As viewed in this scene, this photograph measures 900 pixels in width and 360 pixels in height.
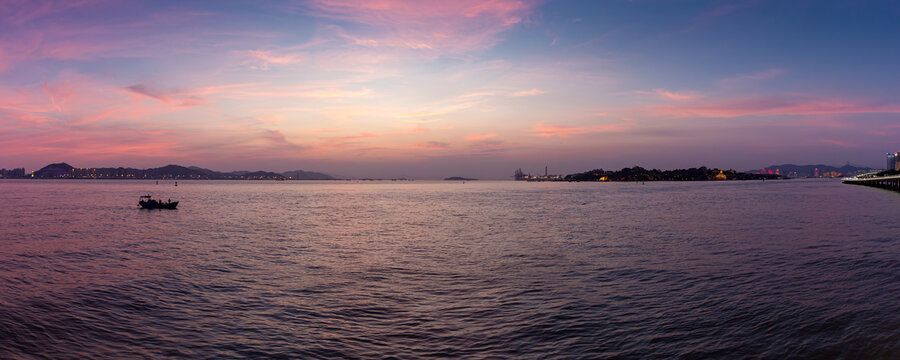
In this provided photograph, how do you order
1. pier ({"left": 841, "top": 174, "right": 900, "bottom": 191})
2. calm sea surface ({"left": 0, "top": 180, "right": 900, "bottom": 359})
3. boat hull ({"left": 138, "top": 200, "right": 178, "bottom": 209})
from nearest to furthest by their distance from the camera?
calm sea surface ({"left": 0, "top": 180, "right": 900, "bottom": 359}), boat hull ({"left": 138, "top": 200, "right": 178, "bottom": 209}), pier ({"left": 841, "top": 174, "right": 900, "bottom": 191})

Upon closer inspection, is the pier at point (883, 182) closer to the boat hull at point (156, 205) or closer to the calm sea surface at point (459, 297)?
the calm sea surface at point (459, 297)

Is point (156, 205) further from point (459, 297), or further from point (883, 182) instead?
point (883, 182)

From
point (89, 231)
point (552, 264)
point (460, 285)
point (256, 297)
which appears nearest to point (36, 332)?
point (256, 297)

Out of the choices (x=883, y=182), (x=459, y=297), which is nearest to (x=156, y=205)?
(x=459, y=297)

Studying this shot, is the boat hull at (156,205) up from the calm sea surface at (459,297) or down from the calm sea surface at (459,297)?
up

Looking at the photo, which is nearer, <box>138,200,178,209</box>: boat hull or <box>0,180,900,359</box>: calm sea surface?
<box>0,180,900,359</box>: calm sea surface

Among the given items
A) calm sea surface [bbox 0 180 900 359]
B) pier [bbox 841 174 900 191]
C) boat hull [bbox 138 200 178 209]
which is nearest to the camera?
calm sea surface [bbox 0 180 900 359]

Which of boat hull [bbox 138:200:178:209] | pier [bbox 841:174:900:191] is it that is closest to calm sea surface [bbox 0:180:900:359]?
boat hull [bbox 138:200:178:209]

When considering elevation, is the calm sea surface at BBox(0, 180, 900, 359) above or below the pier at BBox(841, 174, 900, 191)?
below

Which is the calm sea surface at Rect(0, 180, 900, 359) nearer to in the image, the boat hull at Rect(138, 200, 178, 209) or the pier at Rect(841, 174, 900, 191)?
the boat hull at Rect(138, 200, 178, 209)

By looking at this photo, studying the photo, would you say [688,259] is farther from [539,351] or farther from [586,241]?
[539,351]

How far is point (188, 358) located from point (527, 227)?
1428 inches

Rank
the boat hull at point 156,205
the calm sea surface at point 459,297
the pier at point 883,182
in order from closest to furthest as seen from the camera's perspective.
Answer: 1. the calm sea surface at point 459,297
2. the boat hull at point 156,205
3. the pier at point 883,182

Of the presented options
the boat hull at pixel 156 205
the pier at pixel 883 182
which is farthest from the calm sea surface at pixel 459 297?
the pier at pixel 883 182
